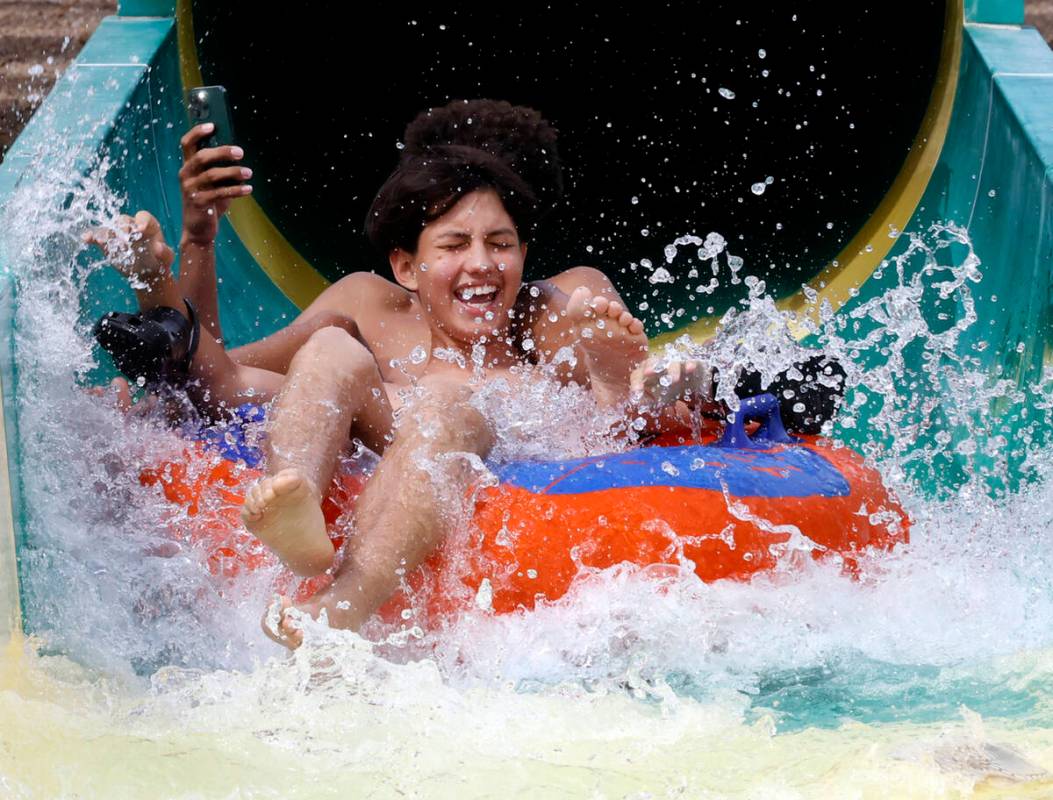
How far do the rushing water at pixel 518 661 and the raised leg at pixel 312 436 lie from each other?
0.14 m

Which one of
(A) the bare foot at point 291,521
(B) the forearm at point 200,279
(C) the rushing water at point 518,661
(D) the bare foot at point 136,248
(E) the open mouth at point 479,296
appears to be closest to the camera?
(C) the rushing water at point 518,661

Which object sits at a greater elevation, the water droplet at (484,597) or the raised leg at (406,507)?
the raised leg at (406,507)

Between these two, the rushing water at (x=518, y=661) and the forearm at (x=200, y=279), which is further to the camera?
the forearm at (x=200, y=279)

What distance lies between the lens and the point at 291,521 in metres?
1.69

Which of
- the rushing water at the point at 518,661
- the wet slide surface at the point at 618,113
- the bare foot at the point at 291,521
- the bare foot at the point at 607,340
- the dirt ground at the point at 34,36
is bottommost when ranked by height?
the rushing water at the point at 518,661

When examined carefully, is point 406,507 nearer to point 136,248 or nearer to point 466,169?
point 136,248

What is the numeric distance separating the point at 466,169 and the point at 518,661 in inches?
44.9

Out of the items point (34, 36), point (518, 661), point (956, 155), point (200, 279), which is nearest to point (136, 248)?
point (200, 279)

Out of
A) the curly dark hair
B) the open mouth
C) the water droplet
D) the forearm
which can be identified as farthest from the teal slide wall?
the water droplet

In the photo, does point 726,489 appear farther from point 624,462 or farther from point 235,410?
point 235,410

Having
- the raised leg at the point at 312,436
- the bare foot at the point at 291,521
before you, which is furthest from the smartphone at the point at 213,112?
the bare foot at the point at 291,521

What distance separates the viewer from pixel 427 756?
146cm

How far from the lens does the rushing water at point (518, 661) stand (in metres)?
1.43

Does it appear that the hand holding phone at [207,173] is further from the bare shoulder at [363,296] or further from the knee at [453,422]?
the knee at [453,422]
